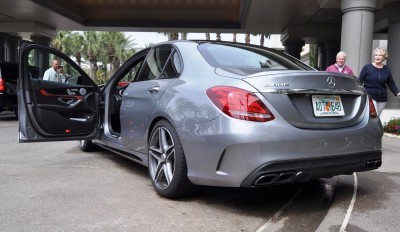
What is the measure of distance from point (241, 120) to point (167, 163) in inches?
41.9

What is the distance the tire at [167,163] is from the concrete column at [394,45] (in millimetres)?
12712

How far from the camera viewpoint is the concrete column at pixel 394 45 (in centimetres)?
1463

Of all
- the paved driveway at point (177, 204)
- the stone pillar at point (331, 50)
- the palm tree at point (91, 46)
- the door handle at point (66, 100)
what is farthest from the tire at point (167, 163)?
the palm tree at point (91, 46)

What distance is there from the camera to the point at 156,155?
4.12 metres

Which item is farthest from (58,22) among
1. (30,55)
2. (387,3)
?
(30,55)

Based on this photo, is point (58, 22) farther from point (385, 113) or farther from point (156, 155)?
point (156, 155)

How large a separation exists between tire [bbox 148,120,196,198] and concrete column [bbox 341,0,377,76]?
344 inches

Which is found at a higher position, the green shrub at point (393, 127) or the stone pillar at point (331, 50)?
the stone pillar at point (331, 50)

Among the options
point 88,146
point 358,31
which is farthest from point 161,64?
point 358,31

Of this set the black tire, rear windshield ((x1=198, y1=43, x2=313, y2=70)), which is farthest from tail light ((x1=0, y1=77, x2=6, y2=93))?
rear windshield ((x1=198, y1=43, x2=313, y2=70))

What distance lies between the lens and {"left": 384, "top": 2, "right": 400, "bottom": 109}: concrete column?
14.6 m

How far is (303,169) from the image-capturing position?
3.25m

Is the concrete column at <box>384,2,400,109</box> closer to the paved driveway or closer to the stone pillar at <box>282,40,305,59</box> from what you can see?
the stone pillar at <box>282,40,305,59</box>

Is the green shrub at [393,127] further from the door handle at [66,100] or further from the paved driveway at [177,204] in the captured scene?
the door handle at [66,100]
